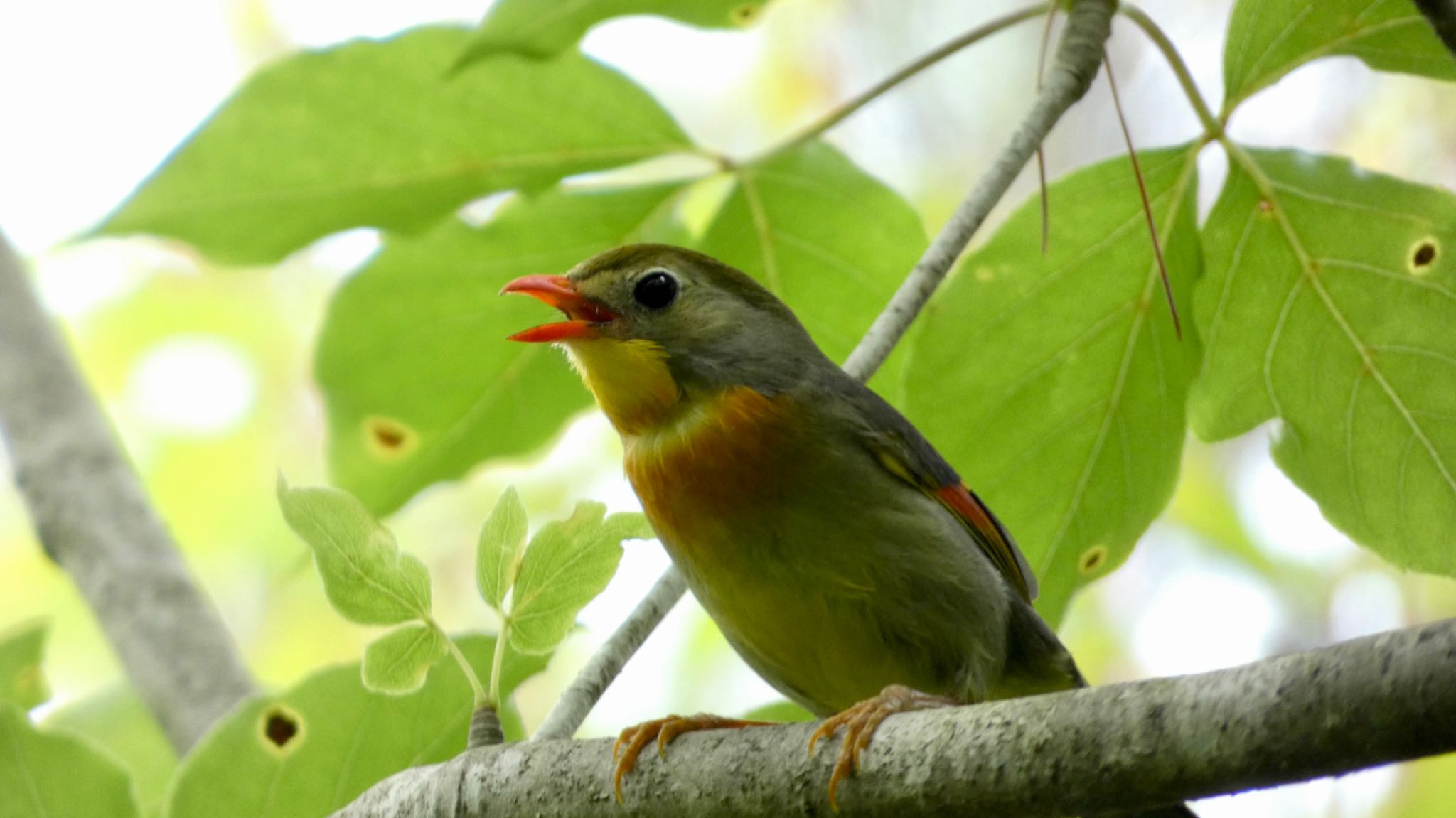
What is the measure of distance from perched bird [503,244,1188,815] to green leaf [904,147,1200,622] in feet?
0.30

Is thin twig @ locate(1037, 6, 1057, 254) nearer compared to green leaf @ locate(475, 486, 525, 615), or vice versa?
green leaf @ locate(475, 486, 525, 615)

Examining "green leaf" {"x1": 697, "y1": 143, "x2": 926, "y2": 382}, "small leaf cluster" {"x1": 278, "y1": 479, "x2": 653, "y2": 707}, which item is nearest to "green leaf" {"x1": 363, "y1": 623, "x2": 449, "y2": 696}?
"small leaf cluster" {"x1": 278, "y1": 479, "x2": 653, "y2": 707}

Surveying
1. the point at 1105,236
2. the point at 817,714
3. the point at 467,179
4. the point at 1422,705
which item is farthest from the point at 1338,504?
the point at 467,179

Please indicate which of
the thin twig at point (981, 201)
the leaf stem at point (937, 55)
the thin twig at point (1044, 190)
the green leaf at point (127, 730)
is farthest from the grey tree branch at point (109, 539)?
the thin twig at point (1044, 190)

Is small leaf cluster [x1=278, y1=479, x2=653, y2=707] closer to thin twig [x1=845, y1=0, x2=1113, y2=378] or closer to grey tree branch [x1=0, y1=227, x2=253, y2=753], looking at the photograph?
thin twig [x1=845, y1=0, x2=1113, y2=378]

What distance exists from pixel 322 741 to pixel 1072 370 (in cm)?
152

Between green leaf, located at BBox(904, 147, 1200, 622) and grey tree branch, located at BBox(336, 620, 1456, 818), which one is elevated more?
green leaf, located at BBox(904, 147, 1200, 622)

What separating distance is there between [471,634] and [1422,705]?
4.55 ft

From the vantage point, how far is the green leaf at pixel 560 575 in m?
2.02

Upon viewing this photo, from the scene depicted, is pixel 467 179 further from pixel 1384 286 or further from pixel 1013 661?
pixel 1384 286

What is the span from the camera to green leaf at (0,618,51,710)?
273cm

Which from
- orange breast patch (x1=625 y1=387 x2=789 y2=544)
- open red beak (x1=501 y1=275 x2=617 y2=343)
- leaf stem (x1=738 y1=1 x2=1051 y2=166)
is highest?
leaf stem (x1=738 y1=1 x2=1051 y2=166)

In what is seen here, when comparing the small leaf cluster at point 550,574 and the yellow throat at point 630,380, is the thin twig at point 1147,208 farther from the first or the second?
the small leaf cluster at point 550,574

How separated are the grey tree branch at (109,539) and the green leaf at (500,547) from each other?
1.62 metres
